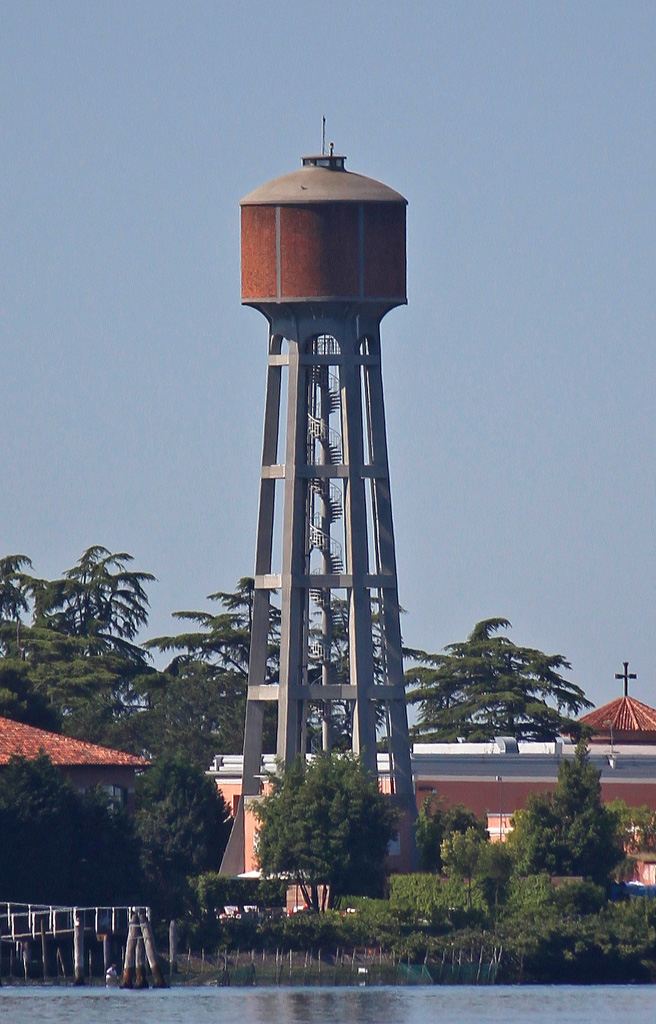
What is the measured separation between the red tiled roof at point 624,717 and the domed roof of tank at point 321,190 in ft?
105

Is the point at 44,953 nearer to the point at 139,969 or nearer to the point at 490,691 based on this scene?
the point at 139,969

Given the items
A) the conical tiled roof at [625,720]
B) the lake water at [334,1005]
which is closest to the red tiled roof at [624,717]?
the conical tiled roof at [625,720]

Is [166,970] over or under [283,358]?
under

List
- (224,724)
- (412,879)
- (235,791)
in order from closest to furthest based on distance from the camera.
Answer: (412,879) < (235,791) < (224,724)

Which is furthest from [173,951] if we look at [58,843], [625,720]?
[625,720]

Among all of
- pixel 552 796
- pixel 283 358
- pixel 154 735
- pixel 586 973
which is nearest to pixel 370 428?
pixel 283 358

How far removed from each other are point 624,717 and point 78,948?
46652 mm

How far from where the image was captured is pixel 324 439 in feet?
377

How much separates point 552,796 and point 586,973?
11.2 m

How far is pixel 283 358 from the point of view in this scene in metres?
114

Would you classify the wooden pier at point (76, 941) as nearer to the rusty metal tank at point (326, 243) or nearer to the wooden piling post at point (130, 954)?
the wooden piling post at point (130, 954)

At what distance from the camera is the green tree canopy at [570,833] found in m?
109

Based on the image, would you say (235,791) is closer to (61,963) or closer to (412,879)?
(412,879)

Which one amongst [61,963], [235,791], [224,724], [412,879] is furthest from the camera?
[224,724]
